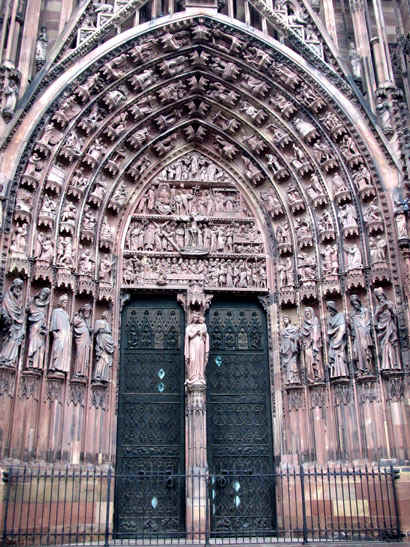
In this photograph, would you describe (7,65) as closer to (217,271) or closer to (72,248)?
(72,248)

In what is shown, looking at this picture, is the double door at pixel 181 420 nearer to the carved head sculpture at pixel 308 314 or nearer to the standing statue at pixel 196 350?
the standing statue at pixel 196 350

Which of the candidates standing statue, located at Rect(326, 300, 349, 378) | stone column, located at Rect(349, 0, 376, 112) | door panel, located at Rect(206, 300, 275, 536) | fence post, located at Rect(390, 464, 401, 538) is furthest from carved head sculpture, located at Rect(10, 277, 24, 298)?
stone column, located at Rect(349, 0, 376, 112)

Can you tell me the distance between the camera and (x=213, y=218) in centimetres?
1229

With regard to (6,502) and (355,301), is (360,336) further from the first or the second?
(6,502)

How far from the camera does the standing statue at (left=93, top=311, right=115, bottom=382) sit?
10328mm

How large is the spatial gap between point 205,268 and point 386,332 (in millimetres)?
3607

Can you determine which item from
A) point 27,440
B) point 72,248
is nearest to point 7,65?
point 72,248

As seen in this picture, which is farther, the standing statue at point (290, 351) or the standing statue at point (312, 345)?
the standing statue at point (290, 351)

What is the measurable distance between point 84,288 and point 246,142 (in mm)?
4395

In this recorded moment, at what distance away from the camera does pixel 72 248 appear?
1065 cm

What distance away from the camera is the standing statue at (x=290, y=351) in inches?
423

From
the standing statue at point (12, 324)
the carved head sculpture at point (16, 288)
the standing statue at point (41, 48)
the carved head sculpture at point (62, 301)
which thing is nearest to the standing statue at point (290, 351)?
the carved head sculpture at point (62, 301)

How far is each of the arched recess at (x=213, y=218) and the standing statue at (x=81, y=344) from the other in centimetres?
11

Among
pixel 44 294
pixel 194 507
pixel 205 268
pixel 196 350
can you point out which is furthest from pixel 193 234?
pixel 194 507
